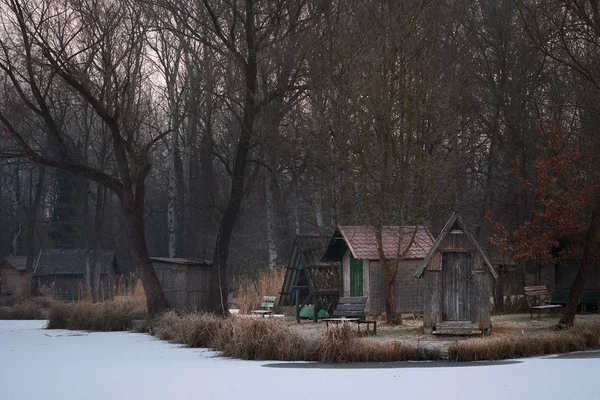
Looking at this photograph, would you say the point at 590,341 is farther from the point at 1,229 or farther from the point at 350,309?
the point at 1,229

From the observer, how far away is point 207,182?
5159 centimetres

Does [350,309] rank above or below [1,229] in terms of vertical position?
below

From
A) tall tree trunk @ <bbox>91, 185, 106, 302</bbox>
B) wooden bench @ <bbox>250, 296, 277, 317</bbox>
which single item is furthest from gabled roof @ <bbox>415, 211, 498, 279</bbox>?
tall tree trunk @ <bbox>91, 185, 106, 302</bbox>

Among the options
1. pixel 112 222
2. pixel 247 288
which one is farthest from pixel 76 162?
pixel 112 222

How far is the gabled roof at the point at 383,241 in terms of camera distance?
98.5ft

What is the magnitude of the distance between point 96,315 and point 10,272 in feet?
80.6

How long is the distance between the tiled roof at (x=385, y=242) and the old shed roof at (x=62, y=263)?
24785 mm

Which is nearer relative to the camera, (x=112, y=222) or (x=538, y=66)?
(x=538, y=66)

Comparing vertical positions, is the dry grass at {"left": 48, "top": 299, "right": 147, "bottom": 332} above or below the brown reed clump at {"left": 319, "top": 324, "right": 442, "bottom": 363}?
above

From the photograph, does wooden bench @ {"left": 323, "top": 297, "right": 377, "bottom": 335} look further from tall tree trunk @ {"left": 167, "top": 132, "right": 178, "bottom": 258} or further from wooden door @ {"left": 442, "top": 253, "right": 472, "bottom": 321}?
tall tree trunk @ {"left": 167, "top": 132, "right": 178, "bottom": 258}

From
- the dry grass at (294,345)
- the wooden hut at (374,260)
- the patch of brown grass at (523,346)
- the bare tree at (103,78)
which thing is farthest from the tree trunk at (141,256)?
the patch of brown grass at (523,346)

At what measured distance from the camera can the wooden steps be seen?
24766 mm

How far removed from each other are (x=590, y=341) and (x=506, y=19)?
Result: 684 inches

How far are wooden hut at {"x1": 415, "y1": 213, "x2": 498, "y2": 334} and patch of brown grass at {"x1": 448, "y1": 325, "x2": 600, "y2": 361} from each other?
2.25m
